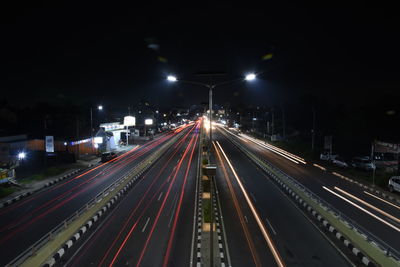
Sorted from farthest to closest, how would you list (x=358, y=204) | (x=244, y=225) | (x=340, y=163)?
(x=340, y=163) < (x=358, y=204) < (x=244, y=225)

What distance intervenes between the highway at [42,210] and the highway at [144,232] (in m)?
2.78

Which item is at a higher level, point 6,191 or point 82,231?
point 6,191

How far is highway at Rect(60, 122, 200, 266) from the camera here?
10.5 meters

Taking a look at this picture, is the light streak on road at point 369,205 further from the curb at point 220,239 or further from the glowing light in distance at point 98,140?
the glowing light in distance at point 98,140

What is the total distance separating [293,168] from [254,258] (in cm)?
2073

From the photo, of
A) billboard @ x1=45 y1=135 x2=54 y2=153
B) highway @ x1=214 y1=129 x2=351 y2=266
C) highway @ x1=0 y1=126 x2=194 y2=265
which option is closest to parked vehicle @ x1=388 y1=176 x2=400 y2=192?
highway @ x1=214 y1=129 x2=351 y2=266

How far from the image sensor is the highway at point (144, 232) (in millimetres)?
10547

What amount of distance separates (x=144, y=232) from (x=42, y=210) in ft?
27.5

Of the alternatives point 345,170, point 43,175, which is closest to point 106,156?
point 43,175

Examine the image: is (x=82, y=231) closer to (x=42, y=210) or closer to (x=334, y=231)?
(x=42, y=210)

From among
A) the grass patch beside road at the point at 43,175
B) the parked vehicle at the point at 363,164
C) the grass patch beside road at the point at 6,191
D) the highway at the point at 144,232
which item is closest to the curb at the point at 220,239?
the highway at the point at 144,232

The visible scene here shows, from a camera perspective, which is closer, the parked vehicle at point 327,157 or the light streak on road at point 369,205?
the light streak on road at point 369,205

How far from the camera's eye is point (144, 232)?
42.4 ft

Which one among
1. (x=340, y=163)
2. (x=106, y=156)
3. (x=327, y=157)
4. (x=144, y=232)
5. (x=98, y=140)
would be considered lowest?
(x=144, y=232)
